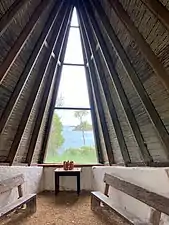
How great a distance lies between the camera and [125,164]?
5.03 metres

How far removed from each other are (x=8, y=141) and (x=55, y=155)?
202 centimetres

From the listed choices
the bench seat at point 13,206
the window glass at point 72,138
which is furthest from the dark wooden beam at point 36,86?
the window glass at point 72,138

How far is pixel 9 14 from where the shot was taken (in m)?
2.86

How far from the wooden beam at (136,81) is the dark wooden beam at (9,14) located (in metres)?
1.18

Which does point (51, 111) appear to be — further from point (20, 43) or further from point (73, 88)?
point (20, 43)

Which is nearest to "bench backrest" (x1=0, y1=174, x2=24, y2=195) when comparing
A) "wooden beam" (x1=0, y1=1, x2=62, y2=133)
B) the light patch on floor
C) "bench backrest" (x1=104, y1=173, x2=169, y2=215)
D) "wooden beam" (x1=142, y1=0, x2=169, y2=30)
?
the light patch on floor

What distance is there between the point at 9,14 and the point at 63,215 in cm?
298

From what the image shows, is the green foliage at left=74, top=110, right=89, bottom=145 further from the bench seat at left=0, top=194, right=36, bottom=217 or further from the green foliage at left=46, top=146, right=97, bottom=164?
the bench seat at left=0, top=194, right=36, bottom=217

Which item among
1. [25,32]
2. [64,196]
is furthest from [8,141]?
[25,32]

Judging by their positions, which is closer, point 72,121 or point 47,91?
point 47,91

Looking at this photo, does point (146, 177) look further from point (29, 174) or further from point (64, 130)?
point (64, 130)

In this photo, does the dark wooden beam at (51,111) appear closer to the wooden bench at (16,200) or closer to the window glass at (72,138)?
A: the window glass at (72,138)

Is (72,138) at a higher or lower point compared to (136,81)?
higher

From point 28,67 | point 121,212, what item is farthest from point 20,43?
point 121,212
